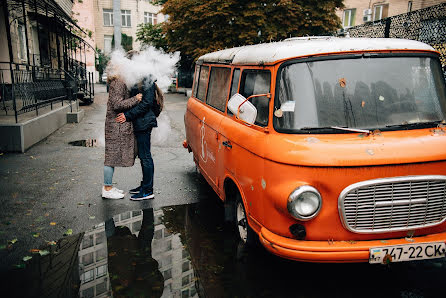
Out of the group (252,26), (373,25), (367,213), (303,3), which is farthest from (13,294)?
(303,3)

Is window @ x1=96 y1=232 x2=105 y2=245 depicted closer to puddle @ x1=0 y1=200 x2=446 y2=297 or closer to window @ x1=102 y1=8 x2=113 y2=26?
puddle @ x1=0 y1=200 x2=446 y2=297

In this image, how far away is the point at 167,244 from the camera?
4.52 meters

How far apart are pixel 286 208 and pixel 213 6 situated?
18190 millimetres

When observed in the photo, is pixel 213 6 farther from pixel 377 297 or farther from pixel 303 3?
pixel 377 297

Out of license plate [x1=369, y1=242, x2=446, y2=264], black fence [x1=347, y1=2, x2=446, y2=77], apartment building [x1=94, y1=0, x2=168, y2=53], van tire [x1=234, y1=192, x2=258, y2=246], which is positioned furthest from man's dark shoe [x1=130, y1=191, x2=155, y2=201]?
apartment building [x1=94, y1=0, x2=168, y2=53]

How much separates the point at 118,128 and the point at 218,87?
1.49 m

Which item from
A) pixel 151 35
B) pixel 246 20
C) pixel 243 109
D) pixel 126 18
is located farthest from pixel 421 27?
pixel 126 18

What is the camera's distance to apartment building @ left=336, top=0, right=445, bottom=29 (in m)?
27.4

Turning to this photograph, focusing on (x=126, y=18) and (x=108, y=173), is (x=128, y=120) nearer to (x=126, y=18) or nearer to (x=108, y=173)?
(x=108, y=173)

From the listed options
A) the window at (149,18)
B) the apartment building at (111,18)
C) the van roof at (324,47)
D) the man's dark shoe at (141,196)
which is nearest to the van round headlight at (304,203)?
the van roof at (324,47)

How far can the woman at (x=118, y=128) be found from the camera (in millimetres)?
5305

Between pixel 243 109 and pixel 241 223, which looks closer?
pixel 243 109

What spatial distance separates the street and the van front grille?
72 centimetres

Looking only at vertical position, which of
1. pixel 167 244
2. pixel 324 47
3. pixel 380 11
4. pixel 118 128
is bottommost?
pixel 167 244
